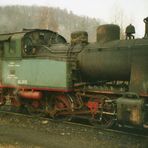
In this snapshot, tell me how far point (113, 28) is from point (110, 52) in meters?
0.90

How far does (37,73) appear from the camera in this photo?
10.4 meters

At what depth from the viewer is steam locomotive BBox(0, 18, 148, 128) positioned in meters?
8.02

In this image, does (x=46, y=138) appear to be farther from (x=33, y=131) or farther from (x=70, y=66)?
(x=70, y=66)

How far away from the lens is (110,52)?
888 centimetres

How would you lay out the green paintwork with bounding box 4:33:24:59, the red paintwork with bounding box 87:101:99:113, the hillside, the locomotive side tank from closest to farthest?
the locomotive side tank < the red paintwork with bounding box 87:101:99:113 < the green paintwork with bounding box 4:33:24:59 < the hillside

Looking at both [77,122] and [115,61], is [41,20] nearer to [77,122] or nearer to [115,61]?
[77,122]

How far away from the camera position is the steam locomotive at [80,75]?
8.02 m

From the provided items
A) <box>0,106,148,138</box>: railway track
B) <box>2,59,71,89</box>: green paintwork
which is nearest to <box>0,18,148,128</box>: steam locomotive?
<box>2,59,71,89</box>: green paintwork

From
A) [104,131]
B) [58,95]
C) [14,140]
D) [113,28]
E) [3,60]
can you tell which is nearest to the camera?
[14,140]

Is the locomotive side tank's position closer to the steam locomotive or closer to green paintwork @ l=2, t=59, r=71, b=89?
the steam locomotive

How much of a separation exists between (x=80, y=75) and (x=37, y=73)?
1.53 meters

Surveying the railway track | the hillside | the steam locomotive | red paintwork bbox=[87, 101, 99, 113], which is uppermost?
the hillside

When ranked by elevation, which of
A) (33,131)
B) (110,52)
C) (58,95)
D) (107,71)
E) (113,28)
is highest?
(113,28)

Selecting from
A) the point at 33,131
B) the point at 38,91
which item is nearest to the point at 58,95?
the point at 38,91
